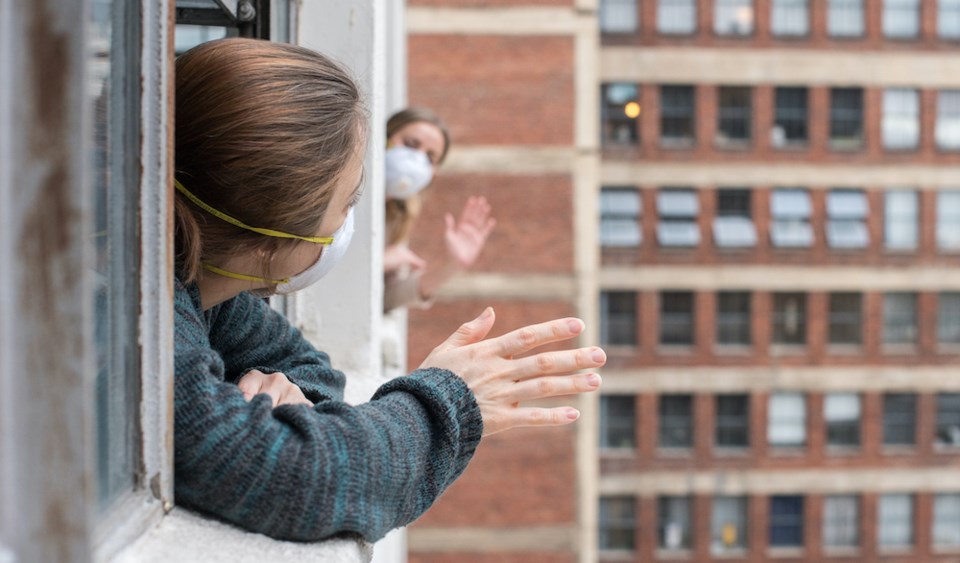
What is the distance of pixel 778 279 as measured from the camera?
2756 centimetres

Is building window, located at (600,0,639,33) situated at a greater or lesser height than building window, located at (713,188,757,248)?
greater

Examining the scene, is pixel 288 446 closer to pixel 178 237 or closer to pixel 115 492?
pixel 115 492

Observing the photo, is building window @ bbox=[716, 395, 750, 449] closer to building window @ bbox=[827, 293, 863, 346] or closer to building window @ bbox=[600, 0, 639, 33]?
building window @ bbox=[827, 293, 863, 346]

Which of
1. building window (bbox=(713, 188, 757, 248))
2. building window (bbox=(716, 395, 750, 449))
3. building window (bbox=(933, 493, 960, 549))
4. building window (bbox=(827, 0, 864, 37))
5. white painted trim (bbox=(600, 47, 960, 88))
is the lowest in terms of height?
building window (bbox=(933, 493, 960, 549))

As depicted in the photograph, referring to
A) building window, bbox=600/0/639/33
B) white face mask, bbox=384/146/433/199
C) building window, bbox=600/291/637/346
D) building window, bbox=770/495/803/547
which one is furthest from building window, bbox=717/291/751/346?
white face mask, bbox=384/146/433/199

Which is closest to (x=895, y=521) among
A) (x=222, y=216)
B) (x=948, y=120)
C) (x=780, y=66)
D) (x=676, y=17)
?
(x=948, y=120)

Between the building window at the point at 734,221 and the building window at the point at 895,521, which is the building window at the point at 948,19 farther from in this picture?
the building window at the point at 895,521

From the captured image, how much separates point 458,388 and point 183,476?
13.7 inches

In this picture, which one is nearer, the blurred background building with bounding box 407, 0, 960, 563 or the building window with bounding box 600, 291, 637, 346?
the blurred background building with bounding box 407, 0, 960, 563

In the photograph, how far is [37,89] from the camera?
674mm

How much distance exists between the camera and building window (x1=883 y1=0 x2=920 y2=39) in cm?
2745

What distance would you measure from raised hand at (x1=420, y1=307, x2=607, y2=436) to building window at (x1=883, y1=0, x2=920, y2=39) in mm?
28317

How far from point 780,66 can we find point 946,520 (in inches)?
472

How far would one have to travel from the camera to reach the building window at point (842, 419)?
27938 millimetres
